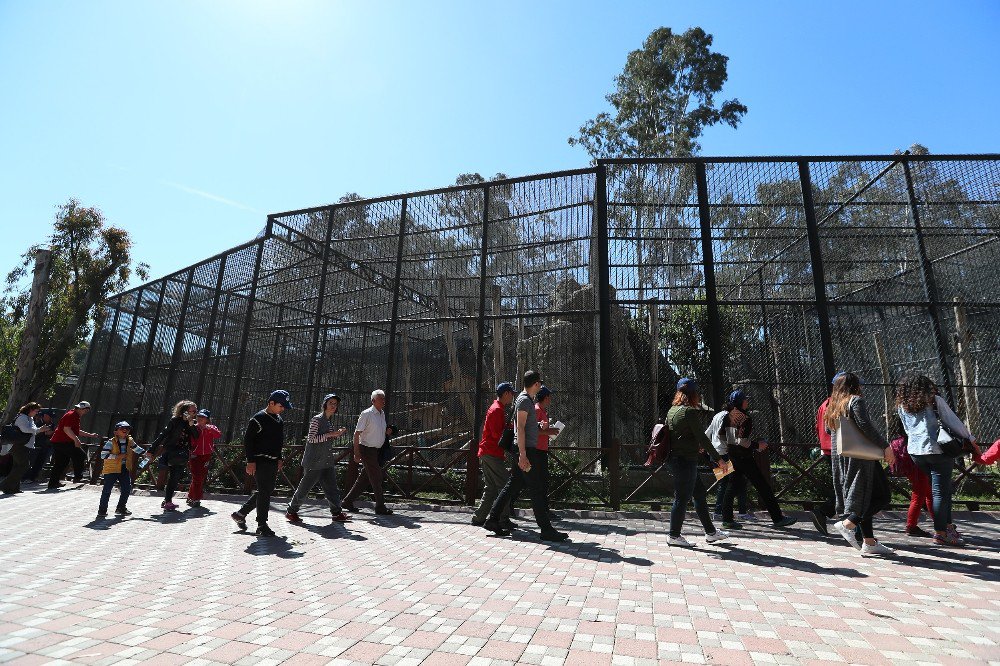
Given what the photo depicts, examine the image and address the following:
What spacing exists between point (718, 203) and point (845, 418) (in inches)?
251

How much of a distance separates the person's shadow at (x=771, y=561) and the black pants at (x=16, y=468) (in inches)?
489

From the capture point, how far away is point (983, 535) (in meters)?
6.11

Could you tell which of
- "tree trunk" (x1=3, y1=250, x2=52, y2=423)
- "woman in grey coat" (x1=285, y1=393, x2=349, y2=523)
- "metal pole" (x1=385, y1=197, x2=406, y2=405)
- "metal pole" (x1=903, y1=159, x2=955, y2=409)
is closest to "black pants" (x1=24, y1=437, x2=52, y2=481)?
"tree trunk" (x1=3, y1=250, x2=52, y2=423)

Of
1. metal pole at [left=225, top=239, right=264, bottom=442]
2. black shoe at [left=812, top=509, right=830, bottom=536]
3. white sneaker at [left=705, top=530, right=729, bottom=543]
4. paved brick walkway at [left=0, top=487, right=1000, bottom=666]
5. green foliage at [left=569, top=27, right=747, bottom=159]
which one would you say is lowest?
paved brick walkway at [left=0, top=487, right=1000, bottom=666]

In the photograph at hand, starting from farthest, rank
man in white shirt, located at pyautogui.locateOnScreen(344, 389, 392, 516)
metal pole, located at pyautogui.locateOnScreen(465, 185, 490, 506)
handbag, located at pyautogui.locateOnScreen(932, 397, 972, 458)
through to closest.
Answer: metal pole, located at pyautogui.locateOnScreen(465, 185, 490, 506) < man in white shirt, located at pyautogui.locateOnScreen(344, 389, 392, 516) < handbag, located at pyautogui.locateOnScreen(932, 397, 972, 458)

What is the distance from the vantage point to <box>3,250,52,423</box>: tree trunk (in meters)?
17.0

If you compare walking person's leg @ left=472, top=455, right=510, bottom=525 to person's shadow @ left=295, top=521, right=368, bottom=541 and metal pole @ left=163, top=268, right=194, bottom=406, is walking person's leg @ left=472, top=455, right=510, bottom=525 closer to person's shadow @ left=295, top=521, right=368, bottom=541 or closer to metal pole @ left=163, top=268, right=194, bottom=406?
person's shadow @ left=295, top=521, right=368, bottom=541

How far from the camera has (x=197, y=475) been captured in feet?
27.7

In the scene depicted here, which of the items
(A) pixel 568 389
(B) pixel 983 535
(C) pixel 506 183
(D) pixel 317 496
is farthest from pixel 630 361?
(D) pixel 317 496

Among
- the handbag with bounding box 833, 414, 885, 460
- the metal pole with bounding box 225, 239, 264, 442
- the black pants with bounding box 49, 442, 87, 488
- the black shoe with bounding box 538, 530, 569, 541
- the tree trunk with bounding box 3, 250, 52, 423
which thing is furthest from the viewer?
the tree trunk with bounding box 3, 250, 52, 423

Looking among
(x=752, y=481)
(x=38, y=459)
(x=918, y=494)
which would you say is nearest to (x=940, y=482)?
(x=918, y=494)

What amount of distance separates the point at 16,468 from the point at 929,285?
18.2 m

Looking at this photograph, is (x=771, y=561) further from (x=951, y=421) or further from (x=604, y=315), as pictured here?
(x=604, y=315)

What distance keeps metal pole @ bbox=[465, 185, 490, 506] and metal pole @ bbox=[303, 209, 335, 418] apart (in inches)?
153
